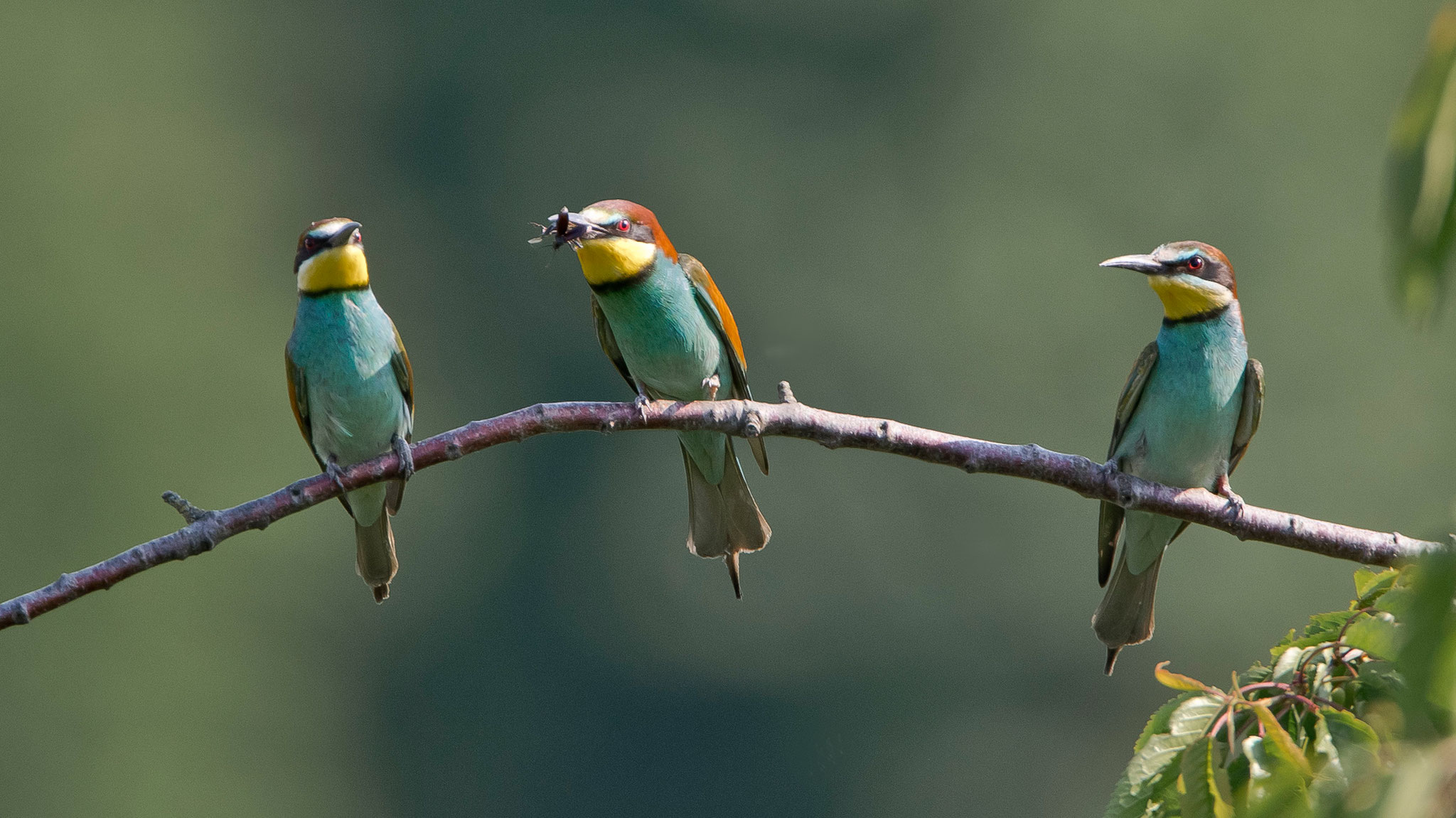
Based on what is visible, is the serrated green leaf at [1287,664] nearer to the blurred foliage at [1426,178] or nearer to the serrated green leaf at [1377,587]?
the serrated green leaf at [1377,587]

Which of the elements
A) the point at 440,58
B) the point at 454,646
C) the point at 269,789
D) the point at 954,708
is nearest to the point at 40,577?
the point at 269,789

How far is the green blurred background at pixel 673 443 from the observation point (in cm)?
1998

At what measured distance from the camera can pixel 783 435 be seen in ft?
10.0

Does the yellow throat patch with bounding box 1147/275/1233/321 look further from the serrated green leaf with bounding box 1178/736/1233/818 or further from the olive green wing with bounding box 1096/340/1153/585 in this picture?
the serrated green leaf with bounding box 1178/736/1233/818

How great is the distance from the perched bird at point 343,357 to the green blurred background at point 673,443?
51.1ft

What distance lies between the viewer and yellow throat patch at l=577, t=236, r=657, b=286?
12.9 ft

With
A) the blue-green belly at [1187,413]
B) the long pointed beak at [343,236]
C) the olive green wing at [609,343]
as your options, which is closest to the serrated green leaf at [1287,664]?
the blue-green belly at [1187,413]

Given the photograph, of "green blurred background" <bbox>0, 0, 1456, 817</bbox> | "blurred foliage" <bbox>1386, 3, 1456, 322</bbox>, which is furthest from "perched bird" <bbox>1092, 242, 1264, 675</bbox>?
"green blurred background" <bbox>0, 0, 1456, 817</bbox>

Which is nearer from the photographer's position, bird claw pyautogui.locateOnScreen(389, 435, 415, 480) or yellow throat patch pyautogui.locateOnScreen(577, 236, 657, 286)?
bird claw pyautogui.locateOnScreen(389, 435, 415, 480)

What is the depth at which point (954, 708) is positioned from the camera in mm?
23156

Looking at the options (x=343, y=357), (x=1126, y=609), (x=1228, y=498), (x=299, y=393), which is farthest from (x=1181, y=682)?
(x=299, y=393)

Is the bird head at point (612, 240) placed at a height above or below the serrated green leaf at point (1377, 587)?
above

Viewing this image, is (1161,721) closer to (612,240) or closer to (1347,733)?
(1347,733)

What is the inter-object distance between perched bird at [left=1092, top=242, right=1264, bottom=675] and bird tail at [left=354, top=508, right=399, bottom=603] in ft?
7.46
